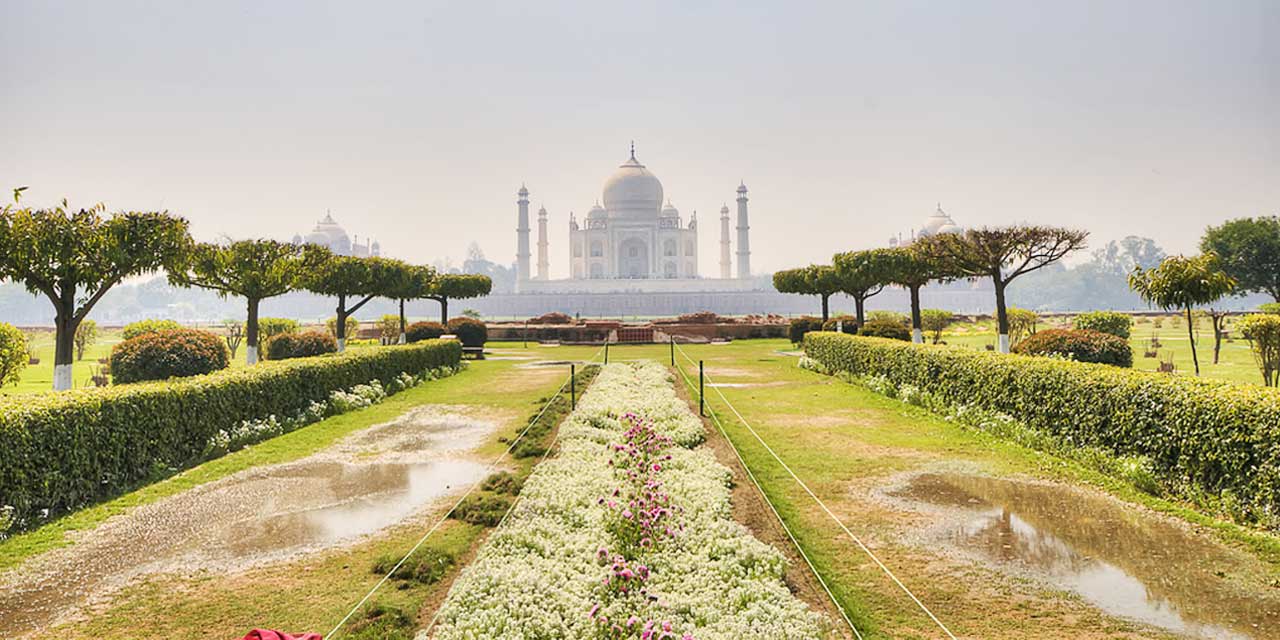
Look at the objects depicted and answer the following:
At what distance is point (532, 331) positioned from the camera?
42.2m

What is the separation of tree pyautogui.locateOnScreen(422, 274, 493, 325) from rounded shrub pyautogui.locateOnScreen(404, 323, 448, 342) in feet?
13.6

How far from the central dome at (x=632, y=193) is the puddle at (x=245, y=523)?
110m

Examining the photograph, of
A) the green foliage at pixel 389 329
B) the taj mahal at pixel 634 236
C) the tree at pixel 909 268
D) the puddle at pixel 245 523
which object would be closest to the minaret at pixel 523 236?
the taj mahal at pixel 634 236

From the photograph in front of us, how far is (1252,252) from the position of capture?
157ft

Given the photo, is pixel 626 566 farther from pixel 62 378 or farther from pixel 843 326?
pixel 843 326

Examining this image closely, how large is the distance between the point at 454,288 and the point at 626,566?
118 ft

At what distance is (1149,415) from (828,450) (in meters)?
3.97

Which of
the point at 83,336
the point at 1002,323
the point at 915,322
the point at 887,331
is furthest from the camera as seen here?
the point at 83,336

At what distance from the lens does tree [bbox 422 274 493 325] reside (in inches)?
1511

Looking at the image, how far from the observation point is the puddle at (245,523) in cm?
608

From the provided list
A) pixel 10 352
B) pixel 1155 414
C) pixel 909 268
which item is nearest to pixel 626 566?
pixel 1155 414

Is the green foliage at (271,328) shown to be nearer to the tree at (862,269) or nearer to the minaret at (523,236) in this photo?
the tree at (862,269)

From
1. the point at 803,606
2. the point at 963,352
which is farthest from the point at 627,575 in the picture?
the point at 963,352

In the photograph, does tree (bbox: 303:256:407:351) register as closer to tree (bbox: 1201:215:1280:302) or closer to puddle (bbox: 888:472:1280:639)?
puddle (bbox: 888:472:1280:639)
